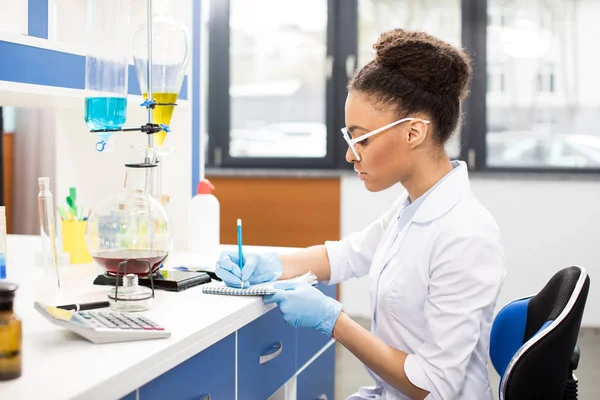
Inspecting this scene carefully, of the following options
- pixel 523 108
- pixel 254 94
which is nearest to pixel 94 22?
pixel 254 94

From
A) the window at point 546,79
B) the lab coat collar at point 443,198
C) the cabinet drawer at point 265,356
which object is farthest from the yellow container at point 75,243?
the window at point 546,79

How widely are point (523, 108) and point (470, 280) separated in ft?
9.50

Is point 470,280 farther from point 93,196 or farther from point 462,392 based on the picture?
point 93,196

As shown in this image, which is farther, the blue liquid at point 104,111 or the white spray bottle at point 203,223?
the white spray bottle at point 203,223

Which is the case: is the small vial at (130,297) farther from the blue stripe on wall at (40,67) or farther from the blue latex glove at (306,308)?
the blue stripe on wall at (40,67)

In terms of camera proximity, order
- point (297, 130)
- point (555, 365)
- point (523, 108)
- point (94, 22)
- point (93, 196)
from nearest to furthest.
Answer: point (555, 365) < point (94, 22) < point (93, 196) < point (523, 108) < point (297, 130)

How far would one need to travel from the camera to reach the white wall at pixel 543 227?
3.74m

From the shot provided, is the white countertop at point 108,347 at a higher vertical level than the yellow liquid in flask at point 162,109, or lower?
lower

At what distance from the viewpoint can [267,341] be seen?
56.3 inches

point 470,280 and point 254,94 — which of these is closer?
point 470,280

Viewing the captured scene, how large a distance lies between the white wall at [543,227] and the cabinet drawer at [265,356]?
2.53 m

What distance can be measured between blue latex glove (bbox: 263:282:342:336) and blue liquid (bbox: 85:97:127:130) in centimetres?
50

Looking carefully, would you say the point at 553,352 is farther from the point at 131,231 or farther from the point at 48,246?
the point at 48,246

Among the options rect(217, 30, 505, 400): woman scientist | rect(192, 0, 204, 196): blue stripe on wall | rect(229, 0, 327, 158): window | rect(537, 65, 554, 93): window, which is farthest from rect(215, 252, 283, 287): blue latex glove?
rect(537, 65, 554, 93): window
